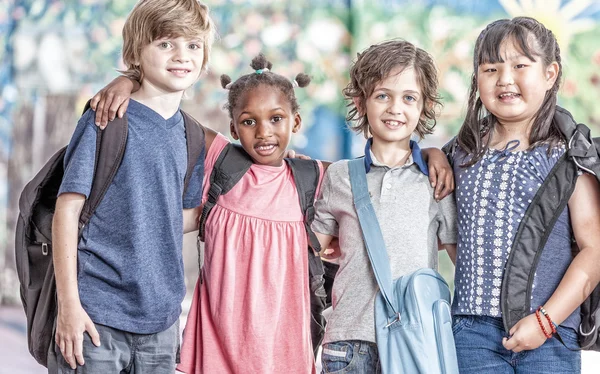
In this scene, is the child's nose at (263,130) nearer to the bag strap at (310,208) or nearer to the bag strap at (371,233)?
the bag strap at (310,208)

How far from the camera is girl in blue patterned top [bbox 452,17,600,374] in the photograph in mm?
1677

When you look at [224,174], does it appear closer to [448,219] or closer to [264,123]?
[264,123]

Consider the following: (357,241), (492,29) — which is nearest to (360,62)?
(492,29)

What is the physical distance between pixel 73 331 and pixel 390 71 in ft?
3.30

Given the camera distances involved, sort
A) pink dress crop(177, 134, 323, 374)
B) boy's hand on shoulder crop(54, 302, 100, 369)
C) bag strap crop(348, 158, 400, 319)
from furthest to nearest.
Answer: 1. pink dress crop(177, 134, 323, 374)
2. bag strap crop(348, 158, 400, 319)
3. boy's hand on shoulder crop(54, 302, 100, 369)

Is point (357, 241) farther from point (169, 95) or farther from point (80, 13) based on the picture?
point (80, 13)

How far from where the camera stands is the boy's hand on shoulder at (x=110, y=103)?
1701 mm

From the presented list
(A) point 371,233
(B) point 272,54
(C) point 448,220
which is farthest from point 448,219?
(B) point 272,54

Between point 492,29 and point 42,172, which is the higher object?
point 492,29

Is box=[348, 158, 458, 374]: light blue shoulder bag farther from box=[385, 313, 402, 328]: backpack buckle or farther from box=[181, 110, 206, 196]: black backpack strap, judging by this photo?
box=[181, 110, 206, 196]: black backpack strap

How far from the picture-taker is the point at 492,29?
1.83 metres

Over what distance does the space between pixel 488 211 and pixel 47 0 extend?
4055mm

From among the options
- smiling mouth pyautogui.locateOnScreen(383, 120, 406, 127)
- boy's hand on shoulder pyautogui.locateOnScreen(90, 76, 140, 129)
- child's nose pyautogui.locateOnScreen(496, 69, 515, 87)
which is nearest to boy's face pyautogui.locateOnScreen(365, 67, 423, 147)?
smiling mouth pyautogui.locateOnScreen(383, 120, 406, 127)

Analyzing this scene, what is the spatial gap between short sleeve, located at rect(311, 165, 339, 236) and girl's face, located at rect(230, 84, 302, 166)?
16 centimetres
